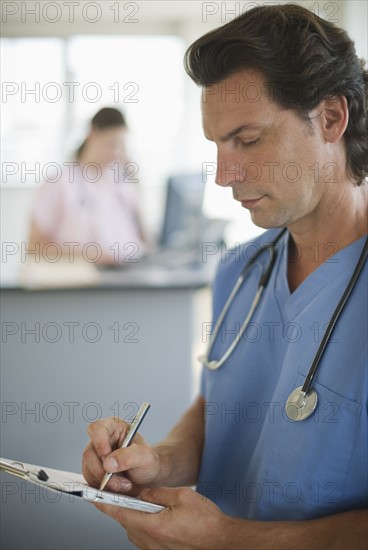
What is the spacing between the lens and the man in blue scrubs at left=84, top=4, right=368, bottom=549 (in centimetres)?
86

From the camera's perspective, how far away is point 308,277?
1014 mm

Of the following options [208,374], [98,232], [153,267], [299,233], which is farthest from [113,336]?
[98,232]

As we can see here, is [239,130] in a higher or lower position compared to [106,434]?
higher

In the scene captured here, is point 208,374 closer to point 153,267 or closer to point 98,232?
point 153,267

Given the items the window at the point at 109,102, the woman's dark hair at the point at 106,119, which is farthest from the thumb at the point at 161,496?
the window at the point at 109,102

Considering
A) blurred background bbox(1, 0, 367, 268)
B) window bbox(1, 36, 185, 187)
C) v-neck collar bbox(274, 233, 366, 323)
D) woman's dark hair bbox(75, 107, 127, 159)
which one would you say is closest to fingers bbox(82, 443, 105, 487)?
v-neck collar bbox(274, 233, 366, 323)

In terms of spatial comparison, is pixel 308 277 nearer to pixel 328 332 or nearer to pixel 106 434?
pixel 328 332

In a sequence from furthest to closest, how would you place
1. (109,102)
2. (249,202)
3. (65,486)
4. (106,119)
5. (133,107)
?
(133,107) < (109,102) < (106,119) < (249,202) < (65,486)

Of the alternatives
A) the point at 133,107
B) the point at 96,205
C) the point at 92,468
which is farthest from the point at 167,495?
the point at 133,107

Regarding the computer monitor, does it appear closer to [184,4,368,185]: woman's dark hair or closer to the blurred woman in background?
the blurred woman in background

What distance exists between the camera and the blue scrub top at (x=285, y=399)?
85cm

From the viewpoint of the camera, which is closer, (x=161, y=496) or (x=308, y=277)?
(x=161, y=496)

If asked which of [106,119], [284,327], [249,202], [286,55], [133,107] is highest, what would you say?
[133,107]

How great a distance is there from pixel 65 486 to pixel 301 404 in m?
0.34
